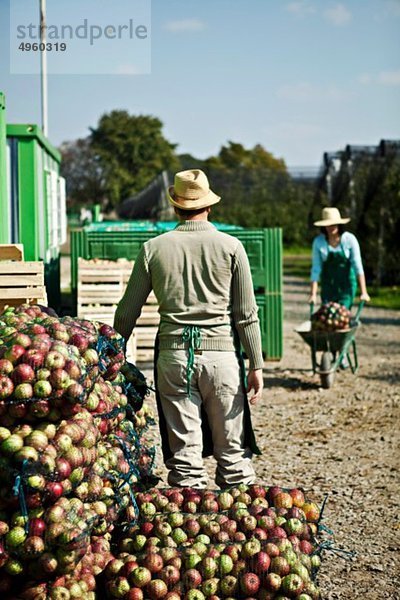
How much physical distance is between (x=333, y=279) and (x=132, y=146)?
8365 cm

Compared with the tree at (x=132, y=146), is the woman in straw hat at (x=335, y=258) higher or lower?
lower

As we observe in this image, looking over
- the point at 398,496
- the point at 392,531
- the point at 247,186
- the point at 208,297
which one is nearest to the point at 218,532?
the point at 208,297

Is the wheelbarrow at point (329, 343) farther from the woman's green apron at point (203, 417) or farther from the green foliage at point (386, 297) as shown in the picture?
the green foliage at point (386, 297)

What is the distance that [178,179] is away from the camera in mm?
5156

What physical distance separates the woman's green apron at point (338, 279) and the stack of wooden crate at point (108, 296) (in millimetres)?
2371

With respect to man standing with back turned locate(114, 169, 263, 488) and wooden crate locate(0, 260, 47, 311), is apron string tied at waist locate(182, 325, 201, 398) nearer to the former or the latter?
man standing with back turned locate(114, 169, 263, 488)

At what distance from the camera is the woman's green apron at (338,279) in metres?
10.6

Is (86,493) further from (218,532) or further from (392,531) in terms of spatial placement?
(392,531)

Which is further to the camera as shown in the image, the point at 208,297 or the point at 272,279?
the point at 272,279

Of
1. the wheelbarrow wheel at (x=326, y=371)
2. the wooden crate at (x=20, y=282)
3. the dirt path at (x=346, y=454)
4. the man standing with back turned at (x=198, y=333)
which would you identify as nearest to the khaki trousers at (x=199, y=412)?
the man standing with back turned at (x=198, y=333)

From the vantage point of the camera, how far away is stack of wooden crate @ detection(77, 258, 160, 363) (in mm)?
10961

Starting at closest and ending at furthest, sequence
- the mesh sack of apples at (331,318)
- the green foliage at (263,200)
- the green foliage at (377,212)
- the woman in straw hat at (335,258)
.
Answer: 1. the mesh sack of apples at (331,318)
2. the woman in straw hat at (335,258)
3. the green foliage at (377,212)
4. the green foliage at (263,200)

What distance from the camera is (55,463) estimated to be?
151 inches

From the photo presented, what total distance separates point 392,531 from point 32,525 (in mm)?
2898
